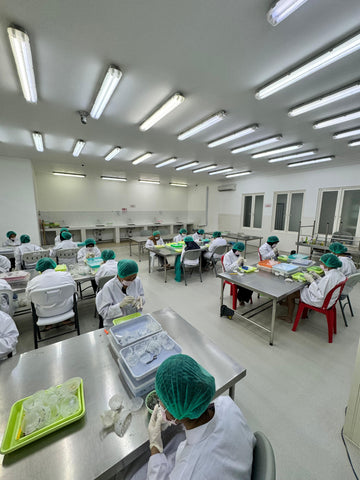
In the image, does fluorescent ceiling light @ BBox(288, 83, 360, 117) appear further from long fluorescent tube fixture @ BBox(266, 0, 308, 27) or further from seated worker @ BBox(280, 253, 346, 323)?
seated worker @ BBox(280, 253, 346, 323)

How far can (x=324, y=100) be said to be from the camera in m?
2.57

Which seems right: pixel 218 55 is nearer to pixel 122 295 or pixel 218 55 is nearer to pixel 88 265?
pixel 122 295

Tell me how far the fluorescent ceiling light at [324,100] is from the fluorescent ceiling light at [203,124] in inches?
41.3

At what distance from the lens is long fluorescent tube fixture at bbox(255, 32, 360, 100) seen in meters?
1.73

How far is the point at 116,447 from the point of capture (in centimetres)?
79

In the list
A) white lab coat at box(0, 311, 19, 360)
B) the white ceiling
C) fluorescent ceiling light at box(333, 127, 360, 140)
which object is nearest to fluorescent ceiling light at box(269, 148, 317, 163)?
fluorescent ceiling light at box(333, 127, 360, 140)

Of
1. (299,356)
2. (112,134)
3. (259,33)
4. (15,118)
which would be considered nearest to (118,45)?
(259,33)

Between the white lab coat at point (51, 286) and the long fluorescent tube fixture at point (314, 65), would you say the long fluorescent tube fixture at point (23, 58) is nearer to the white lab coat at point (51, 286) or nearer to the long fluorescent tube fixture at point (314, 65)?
the white lab coat at point (51, 286)

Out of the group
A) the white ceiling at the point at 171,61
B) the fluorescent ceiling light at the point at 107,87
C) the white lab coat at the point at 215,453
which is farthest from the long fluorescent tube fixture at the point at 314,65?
the white lab coat at the point at 215,453

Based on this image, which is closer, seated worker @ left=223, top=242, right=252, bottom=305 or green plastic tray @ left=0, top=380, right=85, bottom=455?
green plastic tray @ left=0, top=380, right=85, bottom=455

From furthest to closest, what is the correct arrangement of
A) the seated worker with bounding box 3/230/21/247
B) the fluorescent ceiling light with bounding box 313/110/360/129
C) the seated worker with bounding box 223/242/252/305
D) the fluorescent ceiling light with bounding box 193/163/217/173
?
the fluorescent ceiling light with bounding box 193/163/217/173
the seated worker with bounding box 3/230/21/247
the seated worker with bounding box 223/242/252/305
the fluorescent ceiling light with bounding box 313/110/360/129

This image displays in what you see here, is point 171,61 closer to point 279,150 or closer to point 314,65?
point 314,65

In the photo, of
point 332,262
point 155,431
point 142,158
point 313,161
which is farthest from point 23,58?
point 313,161

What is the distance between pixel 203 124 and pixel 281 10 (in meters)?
1.97
